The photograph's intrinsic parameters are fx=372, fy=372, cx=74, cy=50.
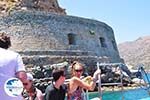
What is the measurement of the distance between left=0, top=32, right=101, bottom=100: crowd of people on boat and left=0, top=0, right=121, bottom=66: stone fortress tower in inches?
751

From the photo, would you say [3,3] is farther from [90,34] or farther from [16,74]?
[16,74]

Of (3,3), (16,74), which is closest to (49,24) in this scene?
(3,3)

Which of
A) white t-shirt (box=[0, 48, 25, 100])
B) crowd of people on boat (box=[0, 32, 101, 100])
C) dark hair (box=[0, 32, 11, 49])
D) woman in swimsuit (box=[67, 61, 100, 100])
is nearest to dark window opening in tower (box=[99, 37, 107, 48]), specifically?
crowd of people on boat (box=[0, 32, 101, 100])

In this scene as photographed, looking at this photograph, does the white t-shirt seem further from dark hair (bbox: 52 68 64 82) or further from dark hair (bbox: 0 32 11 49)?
dark hair (bbox: 52 68 64 82)

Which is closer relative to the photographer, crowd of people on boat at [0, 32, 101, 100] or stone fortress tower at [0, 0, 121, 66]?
crowd of people on boat at [0, 32, 101, 100]

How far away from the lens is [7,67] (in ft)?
10.6

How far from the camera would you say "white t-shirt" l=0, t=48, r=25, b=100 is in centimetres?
315

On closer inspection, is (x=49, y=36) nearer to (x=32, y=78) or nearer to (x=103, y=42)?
(x=103, y=42)

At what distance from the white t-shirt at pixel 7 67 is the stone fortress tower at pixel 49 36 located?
2058 centimetres

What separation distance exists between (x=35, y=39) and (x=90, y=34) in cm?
521

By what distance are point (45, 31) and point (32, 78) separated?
22.0 m

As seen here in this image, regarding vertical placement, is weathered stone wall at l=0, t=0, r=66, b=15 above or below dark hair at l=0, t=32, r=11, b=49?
above

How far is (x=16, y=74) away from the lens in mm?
3312

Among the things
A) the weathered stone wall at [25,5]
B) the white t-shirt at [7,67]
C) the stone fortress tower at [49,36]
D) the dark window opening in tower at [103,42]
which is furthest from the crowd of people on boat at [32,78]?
the dark window opening in tower at [103,42]
